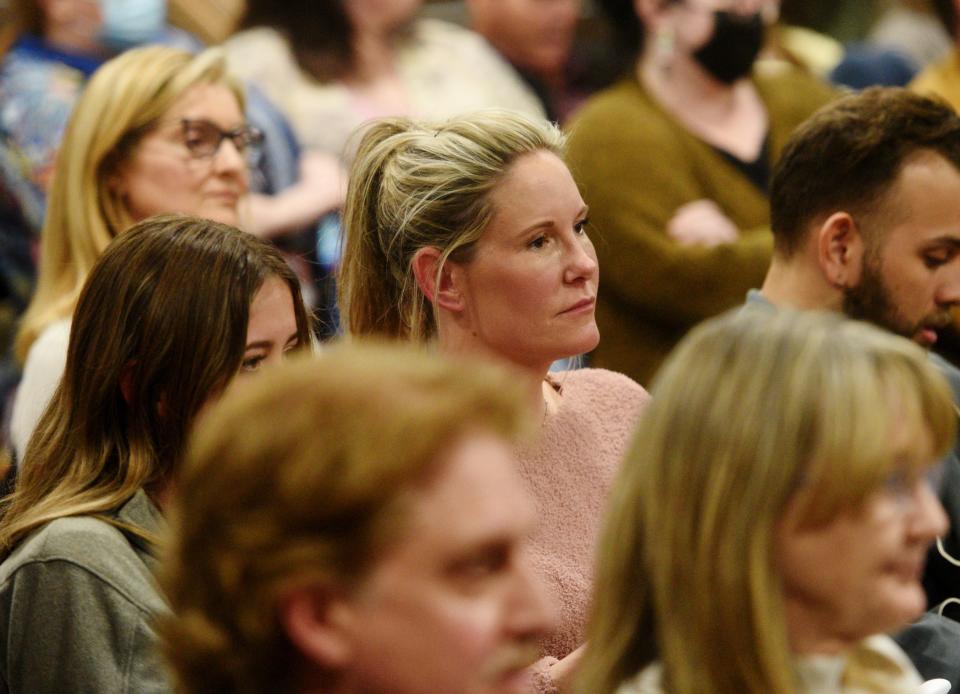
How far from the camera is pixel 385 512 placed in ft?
3.79

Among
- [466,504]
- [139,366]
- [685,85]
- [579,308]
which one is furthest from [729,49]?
[466,504]

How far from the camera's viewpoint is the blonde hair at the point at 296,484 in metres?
1.15

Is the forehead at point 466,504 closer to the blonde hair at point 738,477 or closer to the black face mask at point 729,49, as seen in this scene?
the blonde hair at point 738,477

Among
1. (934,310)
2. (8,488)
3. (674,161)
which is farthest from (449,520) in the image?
(674,161)

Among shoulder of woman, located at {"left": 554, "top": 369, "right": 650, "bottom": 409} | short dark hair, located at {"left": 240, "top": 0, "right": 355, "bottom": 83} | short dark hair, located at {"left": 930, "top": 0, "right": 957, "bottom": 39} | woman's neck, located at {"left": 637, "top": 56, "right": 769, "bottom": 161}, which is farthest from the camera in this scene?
short dark hair, located at {"left": 930, "top": 0, "right": 957, "bottom": 39}

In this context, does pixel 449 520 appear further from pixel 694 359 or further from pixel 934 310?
pixel 934 310

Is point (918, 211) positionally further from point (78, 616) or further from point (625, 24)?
point (78, 616)

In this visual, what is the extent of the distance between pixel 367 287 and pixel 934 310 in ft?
3.27

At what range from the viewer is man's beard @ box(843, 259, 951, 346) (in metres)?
2.62

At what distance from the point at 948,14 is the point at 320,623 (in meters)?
3.78

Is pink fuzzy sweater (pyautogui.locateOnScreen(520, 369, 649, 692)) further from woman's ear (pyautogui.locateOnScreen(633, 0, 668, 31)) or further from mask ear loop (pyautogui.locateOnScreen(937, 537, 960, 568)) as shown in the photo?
woman's ear (pyautogui.locateOnScreen(633, 0, 668, 31))

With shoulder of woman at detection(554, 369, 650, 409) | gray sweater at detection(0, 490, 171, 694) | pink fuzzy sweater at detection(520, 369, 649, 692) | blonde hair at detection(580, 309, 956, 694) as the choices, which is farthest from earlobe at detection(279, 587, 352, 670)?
shoulder of woman at detection(554, 369, 650, 409)

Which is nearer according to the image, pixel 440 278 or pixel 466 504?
pixel 466 504

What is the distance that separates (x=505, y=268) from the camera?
2.26m
